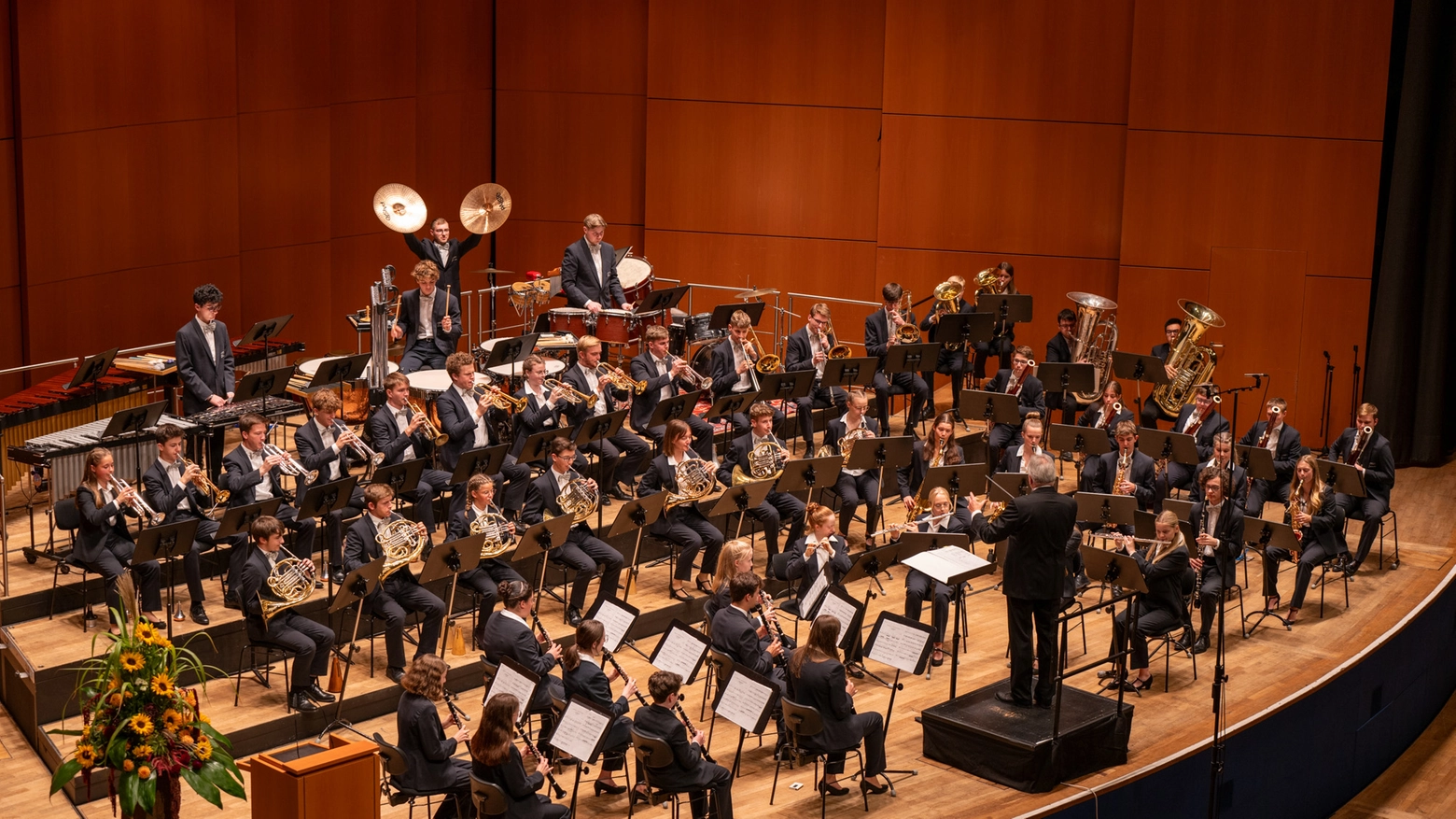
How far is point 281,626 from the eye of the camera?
953cm

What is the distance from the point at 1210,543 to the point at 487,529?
15.9 feet

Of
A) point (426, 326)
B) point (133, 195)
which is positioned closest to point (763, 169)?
point (426, 326)

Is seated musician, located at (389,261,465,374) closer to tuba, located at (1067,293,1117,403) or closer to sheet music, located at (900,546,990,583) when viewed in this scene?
sheet music, located at (900,546,990,583)

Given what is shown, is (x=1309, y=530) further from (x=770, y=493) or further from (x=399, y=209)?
(x=399, y=209)

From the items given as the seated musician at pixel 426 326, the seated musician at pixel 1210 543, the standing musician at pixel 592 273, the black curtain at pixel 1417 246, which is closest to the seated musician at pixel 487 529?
the seated musician at pixel 426 326

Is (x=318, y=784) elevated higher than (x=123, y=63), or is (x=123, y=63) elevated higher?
(x=123, y=63)

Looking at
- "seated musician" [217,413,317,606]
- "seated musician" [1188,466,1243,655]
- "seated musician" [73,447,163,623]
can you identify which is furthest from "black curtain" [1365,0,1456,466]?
"seated musician" [73,447,163,623]

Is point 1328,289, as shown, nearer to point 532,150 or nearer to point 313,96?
point 532,150

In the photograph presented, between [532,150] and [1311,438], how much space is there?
8.53 meters

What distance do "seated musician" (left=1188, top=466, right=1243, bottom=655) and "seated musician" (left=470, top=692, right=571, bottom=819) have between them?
5201mm

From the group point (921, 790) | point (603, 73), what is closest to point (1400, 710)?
point (921, 790)

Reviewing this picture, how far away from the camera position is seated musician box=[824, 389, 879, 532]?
1215cm

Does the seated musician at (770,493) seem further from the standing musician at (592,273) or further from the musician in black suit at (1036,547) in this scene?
the musician in black suit at (1036,547)

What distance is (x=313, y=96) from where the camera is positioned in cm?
1539
